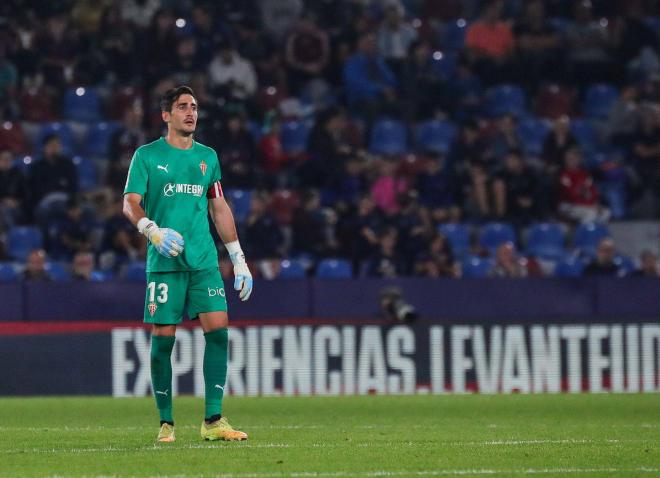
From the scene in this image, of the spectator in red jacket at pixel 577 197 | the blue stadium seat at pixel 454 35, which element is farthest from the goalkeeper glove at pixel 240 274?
the blue stadium seat at pixel 454 35

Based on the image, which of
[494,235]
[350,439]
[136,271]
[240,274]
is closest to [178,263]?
[240,274]

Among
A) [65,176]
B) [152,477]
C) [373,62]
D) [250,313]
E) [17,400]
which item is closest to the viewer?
[152,477]

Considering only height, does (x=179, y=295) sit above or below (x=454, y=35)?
below

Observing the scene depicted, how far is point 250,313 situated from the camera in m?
A: 16.9

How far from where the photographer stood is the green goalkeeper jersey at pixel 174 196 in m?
9.04

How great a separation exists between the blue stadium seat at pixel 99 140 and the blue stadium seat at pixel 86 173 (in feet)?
1.59

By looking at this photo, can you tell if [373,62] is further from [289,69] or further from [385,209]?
[385,209]

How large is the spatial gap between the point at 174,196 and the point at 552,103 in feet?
45.4

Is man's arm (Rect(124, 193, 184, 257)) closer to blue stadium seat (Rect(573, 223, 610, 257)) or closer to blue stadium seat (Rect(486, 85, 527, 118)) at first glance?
blue stadium seat (Rect(573, 223, 610, 257))

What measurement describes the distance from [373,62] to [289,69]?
53.9 inches

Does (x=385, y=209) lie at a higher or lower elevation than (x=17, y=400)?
higher

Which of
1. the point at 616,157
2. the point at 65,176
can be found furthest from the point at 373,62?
the point at 65,176

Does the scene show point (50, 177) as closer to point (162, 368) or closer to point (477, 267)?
point (477, 267)

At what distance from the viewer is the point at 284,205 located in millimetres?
19000
